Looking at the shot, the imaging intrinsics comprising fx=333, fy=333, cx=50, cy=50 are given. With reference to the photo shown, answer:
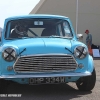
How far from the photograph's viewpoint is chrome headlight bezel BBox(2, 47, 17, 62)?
21.7 ft

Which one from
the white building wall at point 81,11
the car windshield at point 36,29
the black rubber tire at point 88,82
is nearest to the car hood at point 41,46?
the car windshield at point 36,29

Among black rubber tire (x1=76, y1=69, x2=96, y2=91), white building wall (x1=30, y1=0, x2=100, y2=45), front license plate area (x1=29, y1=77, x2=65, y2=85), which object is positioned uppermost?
front license plate area (x1=29, y1=77, x2=65, y2=85)

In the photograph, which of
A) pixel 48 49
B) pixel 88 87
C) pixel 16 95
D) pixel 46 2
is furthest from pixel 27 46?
pixel 46 2

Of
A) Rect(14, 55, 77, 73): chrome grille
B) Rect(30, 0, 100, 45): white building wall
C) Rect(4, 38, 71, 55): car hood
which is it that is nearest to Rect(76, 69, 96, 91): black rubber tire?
Rect(14, 55, 77, 73): chrome grille

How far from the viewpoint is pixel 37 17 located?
319 inches

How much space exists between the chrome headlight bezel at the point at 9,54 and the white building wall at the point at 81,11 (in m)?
21.7

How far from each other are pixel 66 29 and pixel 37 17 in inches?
30.4

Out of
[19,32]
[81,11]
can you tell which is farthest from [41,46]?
[81,11]

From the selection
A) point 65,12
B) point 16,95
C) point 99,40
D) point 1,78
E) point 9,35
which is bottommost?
point 99,40

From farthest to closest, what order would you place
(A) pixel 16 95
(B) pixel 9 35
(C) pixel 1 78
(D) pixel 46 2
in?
(D) pixel 46 2 < (B) pixel 9 35 < (A) pixel 16 95 < (C) pixel 1 78

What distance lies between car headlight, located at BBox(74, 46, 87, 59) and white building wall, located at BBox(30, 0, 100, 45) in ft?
70.2

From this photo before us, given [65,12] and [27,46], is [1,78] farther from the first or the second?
[65,12]

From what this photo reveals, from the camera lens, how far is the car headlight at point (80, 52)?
6758 millimetres

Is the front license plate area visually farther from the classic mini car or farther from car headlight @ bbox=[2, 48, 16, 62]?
car headlight @ bbox=[2, 48, 16, 62]
